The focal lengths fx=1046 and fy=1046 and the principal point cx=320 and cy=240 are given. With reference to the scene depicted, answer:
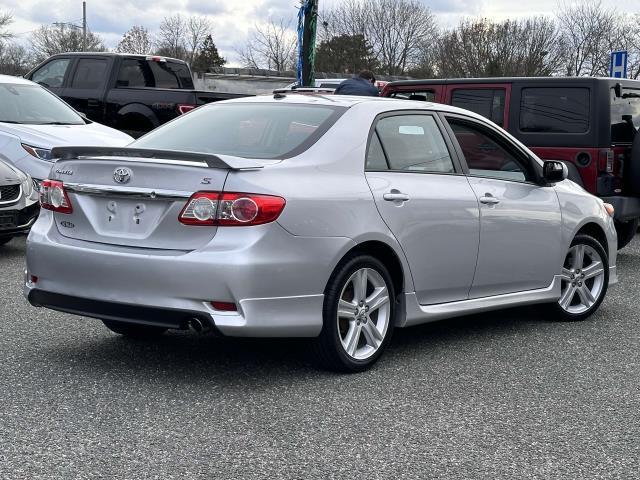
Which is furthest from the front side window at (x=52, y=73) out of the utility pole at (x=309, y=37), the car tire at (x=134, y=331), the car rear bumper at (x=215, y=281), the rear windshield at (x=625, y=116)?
the car rear bumper at (x=215, y=281)

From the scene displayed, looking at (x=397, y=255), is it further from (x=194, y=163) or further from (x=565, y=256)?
(x=565, y=256)

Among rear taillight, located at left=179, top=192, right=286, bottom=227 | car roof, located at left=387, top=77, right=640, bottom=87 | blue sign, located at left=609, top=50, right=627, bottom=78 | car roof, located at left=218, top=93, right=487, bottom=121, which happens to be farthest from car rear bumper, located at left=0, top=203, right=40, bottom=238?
blue sign, located at left=609, top=50, right=627, bottom=78

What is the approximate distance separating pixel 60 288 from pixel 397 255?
183 cm

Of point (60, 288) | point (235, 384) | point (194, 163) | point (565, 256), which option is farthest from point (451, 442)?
point (565, 256)

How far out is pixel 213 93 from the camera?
15469 millimetres

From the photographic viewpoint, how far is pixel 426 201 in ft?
19.7

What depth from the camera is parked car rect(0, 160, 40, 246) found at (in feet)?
32.5

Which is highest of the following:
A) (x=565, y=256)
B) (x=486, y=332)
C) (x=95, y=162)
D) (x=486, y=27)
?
(x=486, y=27)

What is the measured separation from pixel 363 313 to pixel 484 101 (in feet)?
20.0

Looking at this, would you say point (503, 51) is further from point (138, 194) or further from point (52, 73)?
point (138, 194)

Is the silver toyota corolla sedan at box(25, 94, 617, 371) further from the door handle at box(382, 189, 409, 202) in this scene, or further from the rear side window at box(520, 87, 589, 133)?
the rear side window at box(520, 87, 589, 133)

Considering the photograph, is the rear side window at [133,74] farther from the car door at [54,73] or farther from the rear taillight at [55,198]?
the rear taillight at [55,198]

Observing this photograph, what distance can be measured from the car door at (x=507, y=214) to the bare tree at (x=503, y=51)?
4716cm

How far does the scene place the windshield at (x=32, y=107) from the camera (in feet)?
40.5
